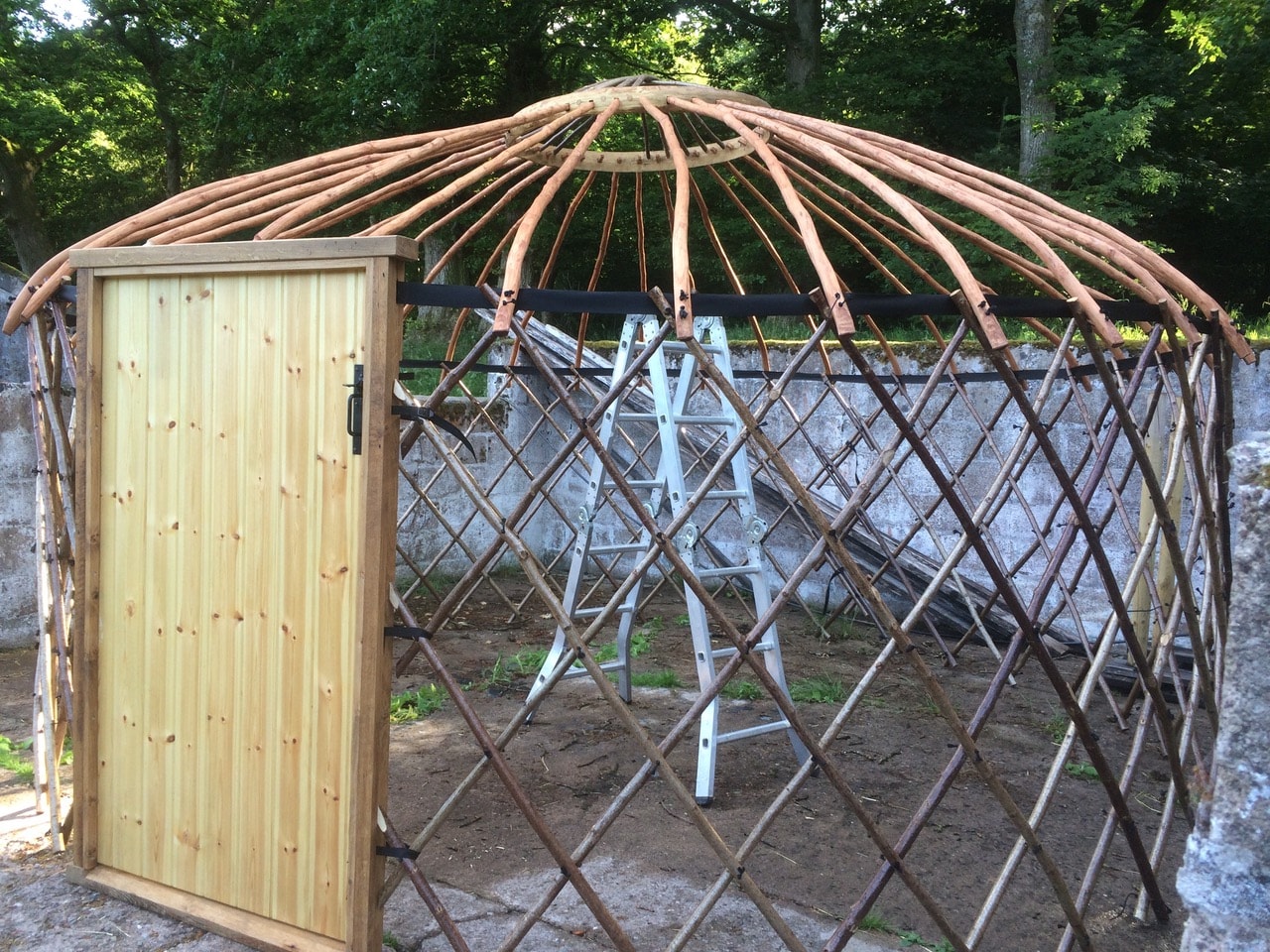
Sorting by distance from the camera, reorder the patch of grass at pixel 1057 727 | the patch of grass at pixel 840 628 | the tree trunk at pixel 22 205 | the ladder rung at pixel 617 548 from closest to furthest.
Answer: the ladder rung at pixel 617 548 < the patch of grass at pixel 1057 727 < the patch of grass at pixel 840 628 < the tree trunk at pixel 22 205

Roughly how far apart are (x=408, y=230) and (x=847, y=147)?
312 inches

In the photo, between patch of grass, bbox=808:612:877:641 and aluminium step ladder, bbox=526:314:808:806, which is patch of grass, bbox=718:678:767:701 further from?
patch of grass, bbox=808:612:877:641

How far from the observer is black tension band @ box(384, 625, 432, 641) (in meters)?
2.23

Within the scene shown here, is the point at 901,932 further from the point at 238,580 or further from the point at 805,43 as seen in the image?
the point at 805,43

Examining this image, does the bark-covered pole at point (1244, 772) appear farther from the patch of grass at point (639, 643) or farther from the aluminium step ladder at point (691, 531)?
the patch of grass at point (639, 643)

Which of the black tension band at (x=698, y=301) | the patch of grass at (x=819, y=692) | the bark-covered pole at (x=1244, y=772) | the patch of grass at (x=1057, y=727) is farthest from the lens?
the patch of grass at (x=819, y=692)

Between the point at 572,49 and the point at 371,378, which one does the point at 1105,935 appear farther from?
the point at 572,49

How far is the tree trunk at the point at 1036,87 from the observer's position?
25.6 ft

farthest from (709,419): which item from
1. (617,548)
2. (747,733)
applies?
(747,733)

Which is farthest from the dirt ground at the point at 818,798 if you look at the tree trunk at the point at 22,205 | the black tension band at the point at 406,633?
the tree trunk at the point at 22,205

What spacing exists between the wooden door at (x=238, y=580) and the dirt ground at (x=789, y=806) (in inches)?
16.4

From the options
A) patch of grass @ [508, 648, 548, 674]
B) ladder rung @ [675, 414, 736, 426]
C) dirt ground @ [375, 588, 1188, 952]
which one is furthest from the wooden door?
patch of grass @ [508, 648, 548, 674]

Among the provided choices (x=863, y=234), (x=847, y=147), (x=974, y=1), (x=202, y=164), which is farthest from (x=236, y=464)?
(x=202, y=164)

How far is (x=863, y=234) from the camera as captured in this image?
9.13 m
